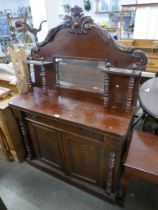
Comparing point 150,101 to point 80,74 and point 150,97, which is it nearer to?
point 150,97

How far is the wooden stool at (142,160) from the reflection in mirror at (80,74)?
0.47 metres

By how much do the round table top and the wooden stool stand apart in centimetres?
23

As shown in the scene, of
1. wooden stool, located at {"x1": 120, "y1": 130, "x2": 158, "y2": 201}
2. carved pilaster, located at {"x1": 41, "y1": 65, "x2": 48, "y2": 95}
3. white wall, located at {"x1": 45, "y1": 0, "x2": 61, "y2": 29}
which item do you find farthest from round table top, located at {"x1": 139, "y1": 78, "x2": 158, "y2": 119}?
white wall, located at {"x1": 45, "y1": 0, "x2": 61, "y2": 29}

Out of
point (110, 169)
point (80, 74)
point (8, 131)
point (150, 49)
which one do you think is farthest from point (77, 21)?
point (150, 49)

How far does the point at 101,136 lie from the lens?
1014 mm

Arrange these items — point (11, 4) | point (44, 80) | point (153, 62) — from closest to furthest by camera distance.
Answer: point (44, 80)
point (153, 62)
point (11, 4)

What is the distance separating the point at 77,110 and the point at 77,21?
23.6 inches

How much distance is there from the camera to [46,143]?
1.36m

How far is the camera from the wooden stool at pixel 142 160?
0.94 metres

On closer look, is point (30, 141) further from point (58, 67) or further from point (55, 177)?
point (58, 67)

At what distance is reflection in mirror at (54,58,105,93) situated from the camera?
1.13 m

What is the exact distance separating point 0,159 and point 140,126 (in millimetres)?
1860

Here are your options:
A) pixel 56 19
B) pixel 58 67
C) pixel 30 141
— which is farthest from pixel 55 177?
pixel 56 19

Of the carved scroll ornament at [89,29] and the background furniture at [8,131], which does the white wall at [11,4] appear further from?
the carved scroll ornament at [89,29]
